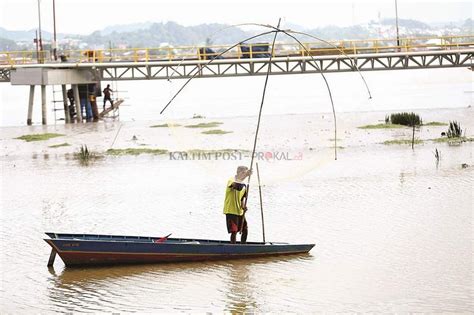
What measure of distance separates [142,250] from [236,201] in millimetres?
1569

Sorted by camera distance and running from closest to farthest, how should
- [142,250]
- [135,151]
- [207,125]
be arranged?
1. [142,250]
2. [135,151]
3. [207,125]

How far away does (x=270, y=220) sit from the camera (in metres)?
18.4

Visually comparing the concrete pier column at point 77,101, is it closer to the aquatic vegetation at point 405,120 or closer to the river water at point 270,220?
the river water at point 270,220

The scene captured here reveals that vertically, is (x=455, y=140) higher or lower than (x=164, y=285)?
higher

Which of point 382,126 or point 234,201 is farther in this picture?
point 382,126

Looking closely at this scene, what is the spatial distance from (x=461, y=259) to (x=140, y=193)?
393 inches

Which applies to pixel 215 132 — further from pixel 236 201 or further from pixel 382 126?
pixel 236 201

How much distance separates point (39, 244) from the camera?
1702 centimetres

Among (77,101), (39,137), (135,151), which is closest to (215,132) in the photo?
(135,151)

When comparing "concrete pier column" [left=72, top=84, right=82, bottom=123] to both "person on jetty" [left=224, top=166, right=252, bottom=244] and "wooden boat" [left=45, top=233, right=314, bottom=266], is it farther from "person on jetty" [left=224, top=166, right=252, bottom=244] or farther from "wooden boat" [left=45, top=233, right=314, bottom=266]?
"person on jetty" [left=224, top=166, right=252, bottom=244]

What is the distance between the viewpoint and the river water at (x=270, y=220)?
42.5 ft

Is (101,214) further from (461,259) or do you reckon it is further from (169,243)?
(461,259)

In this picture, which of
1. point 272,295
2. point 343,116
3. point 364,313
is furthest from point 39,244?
Result: point 343,116

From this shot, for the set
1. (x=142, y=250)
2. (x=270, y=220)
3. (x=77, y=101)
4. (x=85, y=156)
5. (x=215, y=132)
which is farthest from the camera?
(x=77, y=101)
